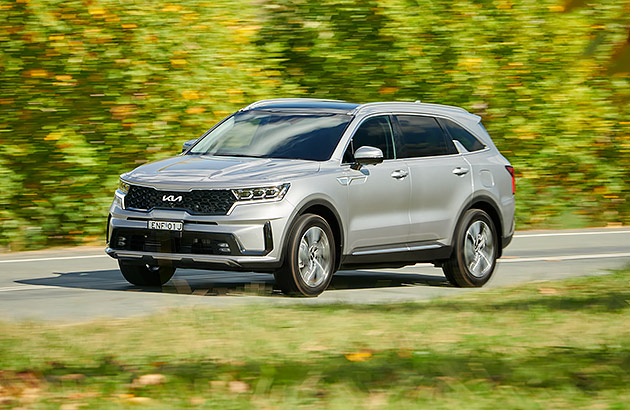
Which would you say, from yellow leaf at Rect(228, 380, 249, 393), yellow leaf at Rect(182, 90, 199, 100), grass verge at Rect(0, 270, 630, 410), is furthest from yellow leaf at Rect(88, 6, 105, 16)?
yellow leaf at Rect(228, 380, 249, 393)

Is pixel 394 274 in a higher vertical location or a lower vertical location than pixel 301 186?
lower

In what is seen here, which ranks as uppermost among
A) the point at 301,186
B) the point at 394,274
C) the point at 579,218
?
the point at 301,186

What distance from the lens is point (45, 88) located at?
615 inches

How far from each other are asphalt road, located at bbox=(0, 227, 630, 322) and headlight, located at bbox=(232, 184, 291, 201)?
2.93 ft

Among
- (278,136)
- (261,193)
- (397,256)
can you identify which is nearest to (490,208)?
(397,256)

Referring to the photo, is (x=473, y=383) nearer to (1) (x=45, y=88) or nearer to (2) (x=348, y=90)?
(1) (x=45, y=88)

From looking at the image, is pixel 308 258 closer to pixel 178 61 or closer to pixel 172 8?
pixel 178 61

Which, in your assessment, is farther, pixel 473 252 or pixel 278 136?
pixel 473 252

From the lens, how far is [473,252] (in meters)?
12.5

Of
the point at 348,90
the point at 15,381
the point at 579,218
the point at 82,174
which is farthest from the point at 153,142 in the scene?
the point at 15,381

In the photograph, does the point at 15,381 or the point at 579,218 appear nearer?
the point at 15,381

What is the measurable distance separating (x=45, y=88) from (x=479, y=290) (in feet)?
22.4

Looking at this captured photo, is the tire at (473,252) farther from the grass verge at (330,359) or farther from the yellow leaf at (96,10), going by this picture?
the yellow leaf at (96,10)

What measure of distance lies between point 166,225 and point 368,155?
6.62 ft
